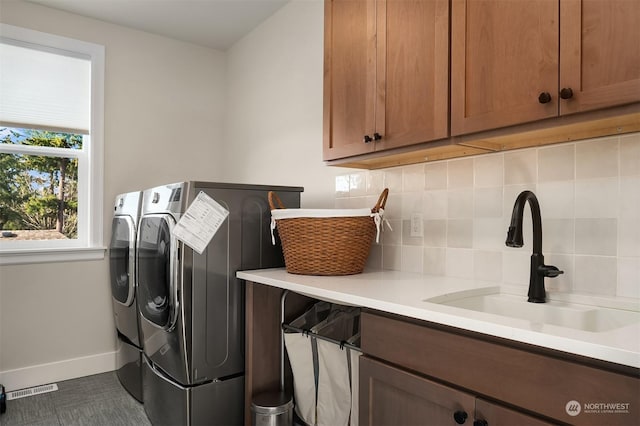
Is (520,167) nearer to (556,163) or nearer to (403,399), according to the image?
(556,163)

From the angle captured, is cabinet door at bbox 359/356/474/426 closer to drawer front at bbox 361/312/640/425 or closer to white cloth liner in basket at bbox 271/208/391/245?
drawer front at bbox 361/312/640/425

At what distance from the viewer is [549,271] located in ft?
4.39

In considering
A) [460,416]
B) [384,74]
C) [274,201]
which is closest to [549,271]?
[460,416]

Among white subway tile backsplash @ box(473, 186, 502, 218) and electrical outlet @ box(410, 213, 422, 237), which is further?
electrical outlet @ box(410, 213, 422, 237)

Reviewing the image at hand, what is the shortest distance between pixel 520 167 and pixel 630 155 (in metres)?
0.34

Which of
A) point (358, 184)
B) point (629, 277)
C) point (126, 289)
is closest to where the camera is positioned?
point (629, 277)

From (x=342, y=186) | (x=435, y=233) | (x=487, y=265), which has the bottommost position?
(x=487, y=265)

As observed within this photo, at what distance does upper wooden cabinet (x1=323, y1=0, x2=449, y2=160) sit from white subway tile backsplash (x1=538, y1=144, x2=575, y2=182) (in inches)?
14.7

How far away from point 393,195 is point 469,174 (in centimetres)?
43

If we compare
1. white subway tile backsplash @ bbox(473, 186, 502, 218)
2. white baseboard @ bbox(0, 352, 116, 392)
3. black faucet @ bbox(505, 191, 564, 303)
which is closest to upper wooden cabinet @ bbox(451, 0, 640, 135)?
black faucet @ bbox(505, 191, 564, 303)

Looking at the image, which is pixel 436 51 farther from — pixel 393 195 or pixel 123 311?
pixel 123 311

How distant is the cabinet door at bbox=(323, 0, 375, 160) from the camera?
5.73 ft

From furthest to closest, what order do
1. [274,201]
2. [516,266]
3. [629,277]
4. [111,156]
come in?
[111,156], [274,201], [516,266], [629,277]

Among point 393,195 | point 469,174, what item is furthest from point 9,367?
point 469,174
